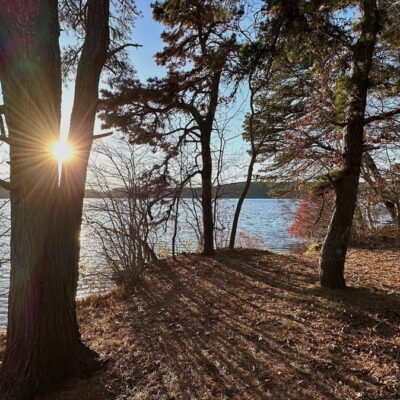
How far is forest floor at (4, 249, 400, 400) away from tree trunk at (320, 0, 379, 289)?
42 cm

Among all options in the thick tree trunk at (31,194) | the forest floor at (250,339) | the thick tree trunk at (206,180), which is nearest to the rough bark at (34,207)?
the thick tree trunk at (31,194)

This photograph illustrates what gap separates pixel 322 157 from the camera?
10.5 metres

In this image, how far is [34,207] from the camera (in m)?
3.54

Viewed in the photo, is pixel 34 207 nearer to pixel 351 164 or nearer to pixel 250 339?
pixel 250 339

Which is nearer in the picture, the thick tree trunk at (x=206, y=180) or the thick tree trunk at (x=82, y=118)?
the thick tree trunk at (x=82, y=118)

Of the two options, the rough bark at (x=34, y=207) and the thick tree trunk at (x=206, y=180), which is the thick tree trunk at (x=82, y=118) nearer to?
the rough bark at (x=34, y=207)

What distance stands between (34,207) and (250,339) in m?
2.73

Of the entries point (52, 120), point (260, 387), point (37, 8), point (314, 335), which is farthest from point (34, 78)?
point (314, 335)

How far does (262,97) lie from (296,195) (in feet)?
13.0

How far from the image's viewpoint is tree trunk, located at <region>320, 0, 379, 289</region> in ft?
16.5

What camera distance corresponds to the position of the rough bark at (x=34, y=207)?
344 centimetres

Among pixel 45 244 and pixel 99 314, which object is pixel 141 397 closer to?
pixel 45 244

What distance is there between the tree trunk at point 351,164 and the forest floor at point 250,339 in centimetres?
42

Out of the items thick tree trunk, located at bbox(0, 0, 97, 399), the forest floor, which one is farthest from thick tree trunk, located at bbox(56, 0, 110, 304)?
the forest floor
